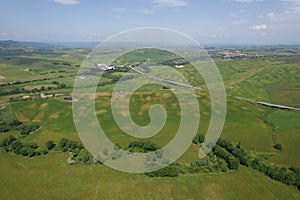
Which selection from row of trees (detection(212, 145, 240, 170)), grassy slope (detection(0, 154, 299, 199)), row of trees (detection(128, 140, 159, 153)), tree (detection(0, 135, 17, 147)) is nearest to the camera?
grassy slope (detection(0, 154, 299, 199))

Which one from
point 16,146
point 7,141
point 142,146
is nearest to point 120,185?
point 142,146

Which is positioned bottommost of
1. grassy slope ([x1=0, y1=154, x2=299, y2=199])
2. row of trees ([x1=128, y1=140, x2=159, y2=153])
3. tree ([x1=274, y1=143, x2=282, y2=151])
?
grassy slope ([x1=0, y1=154, x2=299, y2=199])

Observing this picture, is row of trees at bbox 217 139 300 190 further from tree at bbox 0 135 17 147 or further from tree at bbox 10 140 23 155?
tree at bbox 0 135 17 147

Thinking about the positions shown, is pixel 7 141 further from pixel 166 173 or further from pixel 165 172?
pixel 166 173

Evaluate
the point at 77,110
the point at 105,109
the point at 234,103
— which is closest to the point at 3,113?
the point at 77,110

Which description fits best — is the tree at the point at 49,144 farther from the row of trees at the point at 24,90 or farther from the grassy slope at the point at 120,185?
the row of trees at the point at 24,90

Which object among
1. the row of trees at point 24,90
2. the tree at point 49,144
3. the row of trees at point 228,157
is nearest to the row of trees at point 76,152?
the tree at point 49,144

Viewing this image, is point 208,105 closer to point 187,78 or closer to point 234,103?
point 234,103

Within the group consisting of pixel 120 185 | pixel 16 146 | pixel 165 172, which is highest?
pixel 165 172

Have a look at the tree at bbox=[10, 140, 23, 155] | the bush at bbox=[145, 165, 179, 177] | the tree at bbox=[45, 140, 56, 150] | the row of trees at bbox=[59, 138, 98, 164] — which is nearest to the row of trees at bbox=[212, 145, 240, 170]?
the bush at bbox=[145, 165, 179, 177]

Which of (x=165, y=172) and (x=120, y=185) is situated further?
(x=165, y=172)

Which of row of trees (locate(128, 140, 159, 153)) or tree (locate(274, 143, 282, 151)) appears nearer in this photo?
row of trees (locate(128, 140, 159, 153))

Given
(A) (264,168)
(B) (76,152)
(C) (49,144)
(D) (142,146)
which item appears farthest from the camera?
(C) (49,144)
